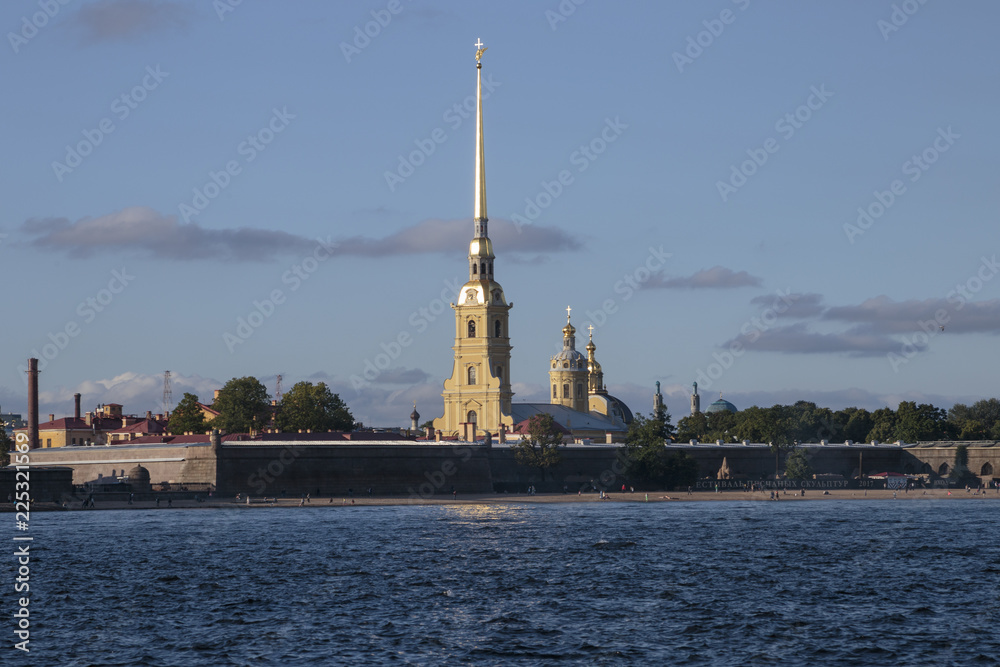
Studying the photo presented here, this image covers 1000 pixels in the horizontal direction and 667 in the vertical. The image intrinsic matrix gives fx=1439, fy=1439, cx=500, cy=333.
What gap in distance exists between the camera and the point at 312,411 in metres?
127

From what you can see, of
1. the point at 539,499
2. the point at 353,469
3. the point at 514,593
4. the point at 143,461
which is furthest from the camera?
the point at 539,499

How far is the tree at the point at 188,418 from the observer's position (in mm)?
126938

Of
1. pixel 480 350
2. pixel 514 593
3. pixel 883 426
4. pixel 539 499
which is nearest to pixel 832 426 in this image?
pixel 883 426

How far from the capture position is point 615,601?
42688 millimetres

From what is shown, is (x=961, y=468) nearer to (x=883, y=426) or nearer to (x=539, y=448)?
(x=883, y=426)

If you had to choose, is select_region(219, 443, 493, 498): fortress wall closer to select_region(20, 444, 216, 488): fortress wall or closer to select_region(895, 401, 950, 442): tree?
select_region(20, 444, 216, 488): fortress wall

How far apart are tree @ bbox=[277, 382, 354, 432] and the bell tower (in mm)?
11102

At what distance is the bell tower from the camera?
13538 cm

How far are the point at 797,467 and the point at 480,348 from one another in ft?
103

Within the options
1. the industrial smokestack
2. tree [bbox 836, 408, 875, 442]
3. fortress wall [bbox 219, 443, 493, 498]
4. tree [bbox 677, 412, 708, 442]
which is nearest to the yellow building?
tree [bbox 677, 412, 708, 442]

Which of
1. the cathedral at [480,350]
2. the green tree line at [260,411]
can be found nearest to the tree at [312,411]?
the green tree line at [260,411]

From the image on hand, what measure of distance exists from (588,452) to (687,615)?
77081mm

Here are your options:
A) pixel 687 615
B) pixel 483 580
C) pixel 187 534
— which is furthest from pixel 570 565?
pixel 187 534

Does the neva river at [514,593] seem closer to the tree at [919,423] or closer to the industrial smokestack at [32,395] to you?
the industrial smokestack at [32,395]
